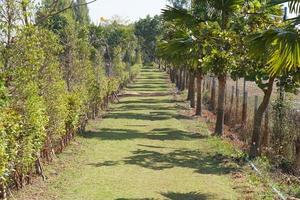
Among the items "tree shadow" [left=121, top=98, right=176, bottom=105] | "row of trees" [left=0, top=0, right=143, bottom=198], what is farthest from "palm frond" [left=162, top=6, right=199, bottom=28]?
"tree shadow" [left=121, top=98, right=176, bottom=105]

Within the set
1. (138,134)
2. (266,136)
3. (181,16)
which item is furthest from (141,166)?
(181,16)

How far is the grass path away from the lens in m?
8.99

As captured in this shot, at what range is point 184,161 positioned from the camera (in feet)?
39.4

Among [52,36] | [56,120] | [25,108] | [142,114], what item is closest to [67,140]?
[56,120]

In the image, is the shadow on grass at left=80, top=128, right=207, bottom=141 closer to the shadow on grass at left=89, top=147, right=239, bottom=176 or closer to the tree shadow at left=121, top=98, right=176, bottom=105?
the shadow on grass at left=89, top=147, right=239, bottom=176

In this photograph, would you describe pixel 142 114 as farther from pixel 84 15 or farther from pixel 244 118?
pixel 84 15

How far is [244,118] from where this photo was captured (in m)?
16.2

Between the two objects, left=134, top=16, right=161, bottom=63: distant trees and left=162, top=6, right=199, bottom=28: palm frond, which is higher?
left=134, top=16, right=161, bottom=63: distant trees

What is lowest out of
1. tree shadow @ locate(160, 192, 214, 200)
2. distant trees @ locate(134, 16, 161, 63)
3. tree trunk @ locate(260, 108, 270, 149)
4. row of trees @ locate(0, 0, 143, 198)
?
tree shadow @ locate(160, 192, 214, 200)

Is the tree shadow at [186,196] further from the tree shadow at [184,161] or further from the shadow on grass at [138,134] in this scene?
the shadow on grass at [138,134]

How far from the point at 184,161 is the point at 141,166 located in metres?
1.33

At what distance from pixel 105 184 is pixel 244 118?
26.2 feet

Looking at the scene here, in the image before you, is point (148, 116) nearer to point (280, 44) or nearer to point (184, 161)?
point (184, 161)

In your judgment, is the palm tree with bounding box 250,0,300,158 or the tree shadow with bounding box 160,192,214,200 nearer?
the palm tree with bounding box 250,0,300,158
